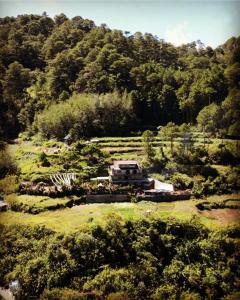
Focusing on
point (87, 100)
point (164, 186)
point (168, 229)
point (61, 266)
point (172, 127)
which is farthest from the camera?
point (87, 100)

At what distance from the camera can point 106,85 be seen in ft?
71.6

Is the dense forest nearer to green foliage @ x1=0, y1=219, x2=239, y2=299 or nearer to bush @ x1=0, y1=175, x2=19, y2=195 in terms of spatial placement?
bush @ x1=0, y1=175, x2=19, y2=195

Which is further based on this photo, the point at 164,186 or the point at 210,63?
the point at 210,63

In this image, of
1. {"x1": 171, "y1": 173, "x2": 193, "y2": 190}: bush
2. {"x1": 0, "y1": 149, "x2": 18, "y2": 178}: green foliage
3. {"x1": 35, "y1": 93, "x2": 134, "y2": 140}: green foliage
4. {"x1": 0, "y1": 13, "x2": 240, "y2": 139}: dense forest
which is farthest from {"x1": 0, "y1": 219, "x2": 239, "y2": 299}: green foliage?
{"x1": 35, "y1": 93, "x2": 134, "y2": 140}: green foliage

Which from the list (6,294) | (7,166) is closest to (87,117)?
(7,166)

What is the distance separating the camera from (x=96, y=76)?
2211 centimetres

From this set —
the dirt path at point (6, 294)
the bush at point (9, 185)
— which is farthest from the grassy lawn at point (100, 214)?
the dirt path at point (6, 294)

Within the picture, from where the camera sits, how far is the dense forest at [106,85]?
19.2m

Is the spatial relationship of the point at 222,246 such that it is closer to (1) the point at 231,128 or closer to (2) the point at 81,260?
(2) the point at 81,260

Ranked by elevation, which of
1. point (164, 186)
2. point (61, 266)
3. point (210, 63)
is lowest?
point (61, 266)

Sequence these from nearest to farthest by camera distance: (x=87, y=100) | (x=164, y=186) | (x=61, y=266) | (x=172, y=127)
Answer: (x=61, y=266) → (x=164, y=186) → (x=172, y=127) → (x=87, y=100)

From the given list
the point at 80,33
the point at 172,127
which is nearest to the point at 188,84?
the point at 172,127

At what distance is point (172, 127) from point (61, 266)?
8.11 meters

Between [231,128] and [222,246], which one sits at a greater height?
[231,128]
